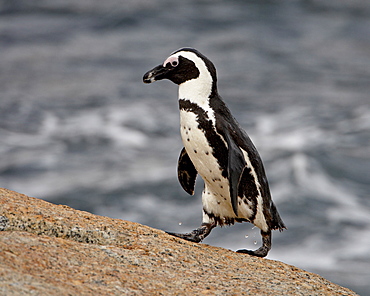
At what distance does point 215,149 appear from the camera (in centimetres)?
468

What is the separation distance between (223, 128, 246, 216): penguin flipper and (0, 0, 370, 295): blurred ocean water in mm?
4875

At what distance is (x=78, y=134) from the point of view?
43.1 feet

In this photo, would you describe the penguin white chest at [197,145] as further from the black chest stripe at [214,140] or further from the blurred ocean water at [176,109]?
the blurred ocean water at [176,109]

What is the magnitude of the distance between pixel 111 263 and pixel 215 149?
4.89ft

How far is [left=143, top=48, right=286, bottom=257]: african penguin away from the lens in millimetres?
4672

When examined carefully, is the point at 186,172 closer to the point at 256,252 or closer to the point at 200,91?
the point at 200,91

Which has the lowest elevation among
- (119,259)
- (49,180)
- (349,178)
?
(119,259)

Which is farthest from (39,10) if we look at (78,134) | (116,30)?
(78,134)

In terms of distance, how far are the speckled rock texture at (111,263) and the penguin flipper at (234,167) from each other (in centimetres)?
42

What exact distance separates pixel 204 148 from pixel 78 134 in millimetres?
8782

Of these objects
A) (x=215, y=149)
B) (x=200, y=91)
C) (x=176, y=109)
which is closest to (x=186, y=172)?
(x=215, y=149)

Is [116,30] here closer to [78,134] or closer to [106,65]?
[106,65]

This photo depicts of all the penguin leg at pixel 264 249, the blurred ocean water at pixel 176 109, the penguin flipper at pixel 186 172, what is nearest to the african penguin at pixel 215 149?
the penguin leg at pixel 264 249

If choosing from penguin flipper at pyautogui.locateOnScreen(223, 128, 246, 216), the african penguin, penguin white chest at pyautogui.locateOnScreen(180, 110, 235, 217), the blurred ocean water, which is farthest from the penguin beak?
the blurred ocean water
